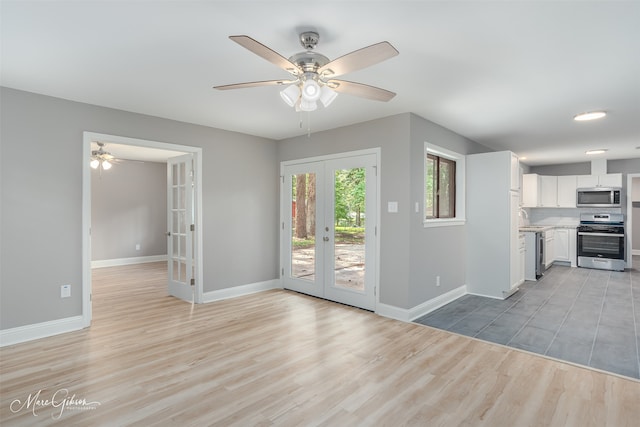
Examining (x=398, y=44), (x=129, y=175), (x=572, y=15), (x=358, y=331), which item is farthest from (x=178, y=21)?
(x=129, y=175)

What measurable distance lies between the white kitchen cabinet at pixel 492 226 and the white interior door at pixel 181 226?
407 cm

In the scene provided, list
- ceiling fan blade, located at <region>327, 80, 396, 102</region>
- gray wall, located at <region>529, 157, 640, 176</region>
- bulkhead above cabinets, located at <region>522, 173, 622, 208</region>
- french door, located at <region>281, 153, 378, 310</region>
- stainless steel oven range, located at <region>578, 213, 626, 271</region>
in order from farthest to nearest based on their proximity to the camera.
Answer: bulkhead above cabinets, located at <region>522, 173, 622, 208</region>
gray wall, located at <region>529, 157, 640, 176</region>
stainless steel oven range, located at <region>578, 213, 626, 271</region>
french door, located at <region>281, 153, 378, 310</region>
ceiling fan blade, located at <region>327, 80, 396, 102</region>

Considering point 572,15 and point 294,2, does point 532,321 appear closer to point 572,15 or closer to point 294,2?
point 572,15

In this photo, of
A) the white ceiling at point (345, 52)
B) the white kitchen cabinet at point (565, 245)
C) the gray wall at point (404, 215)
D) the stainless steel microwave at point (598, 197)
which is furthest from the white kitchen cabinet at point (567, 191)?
the gray wall at point (404, 215)

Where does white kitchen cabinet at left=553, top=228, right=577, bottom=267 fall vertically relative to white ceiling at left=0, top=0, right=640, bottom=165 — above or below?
below

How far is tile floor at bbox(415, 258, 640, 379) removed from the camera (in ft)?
9.80

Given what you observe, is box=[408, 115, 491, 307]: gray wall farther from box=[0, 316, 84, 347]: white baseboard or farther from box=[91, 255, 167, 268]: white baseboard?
box=[91, 255, 167, 268]: white baseboard

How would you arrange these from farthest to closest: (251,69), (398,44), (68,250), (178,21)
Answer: (68,250)
(251,69)
(398,44)
(178,21)

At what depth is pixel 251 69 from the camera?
2.66 metres

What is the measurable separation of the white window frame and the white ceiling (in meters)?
A: 0.48

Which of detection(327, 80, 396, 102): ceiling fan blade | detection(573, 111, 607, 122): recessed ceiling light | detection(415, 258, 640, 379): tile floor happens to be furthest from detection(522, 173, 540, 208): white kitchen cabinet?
detection(327, 80, 396, 102): ceiling fan blade

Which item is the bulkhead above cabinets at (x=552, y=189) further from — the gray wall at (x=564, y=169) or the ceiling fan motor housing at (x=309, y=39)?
the ceiling fan motor housing at (x=309, y=39)

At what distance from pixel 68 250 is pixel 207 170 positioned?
184 centimetres

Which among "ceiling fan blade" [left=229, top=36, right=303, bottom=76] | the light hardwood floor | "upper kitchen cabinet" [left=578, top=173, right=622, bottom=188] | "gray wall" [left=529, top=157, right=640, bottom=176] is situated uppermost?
"gray wall" [left=529, top=157, right=640, bottom=176]
